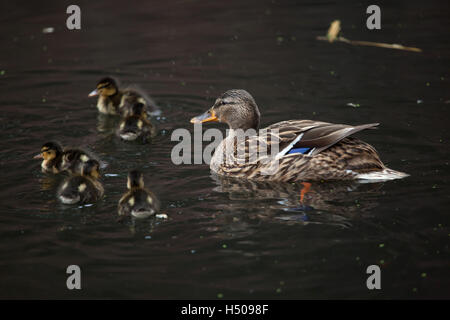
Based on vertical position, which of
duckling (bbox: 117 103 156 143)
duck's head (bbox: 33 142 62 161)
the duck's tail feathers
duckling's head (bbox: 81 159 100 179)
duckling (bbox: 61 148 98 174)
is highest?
duckling (bbox: 117 103 156 143)

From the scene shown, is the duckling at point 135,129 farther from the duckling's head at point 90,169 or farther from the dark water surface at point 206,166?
the duckling's head at point 90,169

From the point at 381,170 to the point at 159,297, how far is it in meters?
2.30

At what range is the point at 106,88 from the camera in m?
7.34

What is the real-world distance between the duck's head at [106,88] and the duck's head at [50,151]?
1.75m

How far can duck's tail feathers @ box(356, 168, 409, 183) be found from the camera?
5.16 metres

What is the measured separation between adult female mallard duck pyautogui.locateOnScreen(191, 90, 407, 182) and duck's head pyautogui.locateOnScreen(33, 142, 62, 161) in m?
1.38

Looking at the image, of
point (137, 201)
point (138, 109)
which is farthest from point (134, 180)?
point (138, 109)

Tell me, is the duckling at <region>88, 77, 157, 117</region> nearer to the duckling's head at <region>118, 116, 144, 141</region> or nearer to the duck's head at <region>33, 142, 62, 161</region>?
the duckling's head at <region>118, 116, 144, 141</region>

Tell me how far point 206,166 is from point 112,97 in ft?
6.63

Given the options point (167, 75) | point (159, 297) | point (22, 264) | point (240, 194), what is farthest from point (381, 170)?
point (167, 75)

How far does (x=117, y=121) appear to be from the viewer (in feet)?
23.7

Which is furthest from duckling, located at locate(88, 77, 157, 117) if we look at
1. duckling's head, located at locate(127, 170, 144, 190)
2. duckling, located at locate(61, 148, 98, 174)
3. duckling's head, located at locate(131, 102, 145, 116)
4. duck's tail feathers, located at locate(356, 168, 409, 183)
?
duck's tail feathers, located at locate(356, 168, 409, 183)

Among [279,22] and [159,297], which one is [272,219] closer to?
[159,297]

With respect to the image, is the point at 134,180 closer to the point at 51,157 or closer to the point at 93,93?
the point at 51,157
